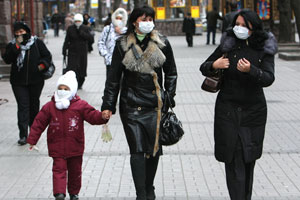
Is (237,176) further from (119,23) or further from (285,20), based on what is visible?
(285,20)

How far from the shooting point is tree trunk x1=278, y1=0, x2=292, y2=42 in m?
25.4

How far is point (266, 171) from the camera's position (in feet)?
25.1

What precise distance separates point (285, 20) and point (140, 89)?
20.3 m

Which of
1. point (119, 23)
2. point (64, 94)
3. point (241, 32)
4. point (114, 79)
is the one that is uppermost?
point (241, 32)

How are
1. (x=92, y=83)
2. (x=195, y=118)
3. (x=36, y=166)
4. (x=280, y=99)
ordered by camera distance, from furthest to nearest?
(x=92, y=83) < (x=280, y=99) < (x=195, y=118) < (x=36, y=166)

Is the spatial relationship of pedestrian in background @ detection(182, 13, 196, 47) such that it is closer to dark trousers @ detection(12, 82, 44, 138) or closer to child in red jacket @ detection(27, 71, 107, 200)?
dark trousers @ detection(12, 82, 44, 138)

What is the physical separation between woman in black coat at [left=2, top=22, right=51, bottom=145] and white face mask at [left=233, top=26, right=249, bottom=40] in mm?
4282

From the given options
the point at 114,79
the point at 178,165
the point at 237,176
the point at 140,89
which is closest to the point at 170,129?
the point at 140,89

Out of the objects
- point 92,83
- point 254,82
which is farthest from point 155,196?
point 92,83

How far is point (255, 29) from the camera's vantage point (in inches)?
214

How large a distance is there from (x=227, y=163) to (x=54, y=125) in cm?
157

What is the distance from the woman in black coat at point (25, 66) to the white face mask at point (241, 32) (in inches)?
169

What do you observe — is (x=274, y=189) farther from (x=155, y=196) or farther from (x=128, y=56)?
(x=128, y=56)

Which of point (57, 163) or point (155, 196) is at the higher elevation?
point (57, 163)
